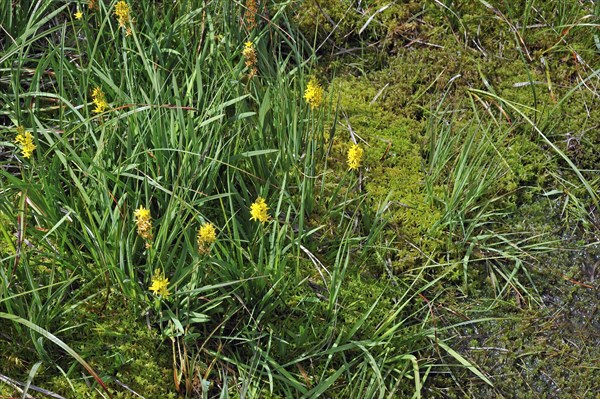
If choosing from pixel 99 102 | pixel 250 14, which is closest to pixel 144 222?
pixel 99 102

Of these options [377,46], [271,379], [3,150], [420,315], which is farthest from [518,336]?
[3,150]

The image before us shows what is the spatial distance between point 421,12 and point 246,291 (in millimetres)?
1833

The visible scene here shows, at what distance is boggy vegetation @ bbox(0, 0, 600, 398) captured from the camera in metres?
2.45

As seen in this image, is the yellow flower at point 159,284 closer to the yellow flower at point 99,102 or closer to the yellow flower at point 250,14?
the yellow flower at point 99,102

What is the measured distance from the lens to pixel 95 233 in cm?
239

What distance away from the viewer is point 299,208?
2.84m

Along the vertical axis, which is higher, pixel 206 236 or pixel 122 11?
pixel 122 11

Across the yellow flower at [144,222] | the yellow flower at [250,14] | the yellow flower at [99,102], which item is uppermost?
the yellow flower at [250,14]

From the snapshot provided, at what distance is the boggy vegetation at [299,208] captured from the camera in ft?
8.04

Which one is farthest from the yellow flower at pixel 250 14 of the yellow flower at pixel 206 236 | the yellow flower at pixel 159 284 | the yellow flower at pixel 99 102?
the yellow flower at pixel 159 284

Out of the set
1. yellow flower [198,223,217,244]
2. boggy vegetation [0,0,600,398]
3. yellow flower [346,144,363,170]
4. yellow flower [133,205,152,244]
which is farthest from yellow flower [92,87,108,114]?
yellow flower [346,144,363,170]

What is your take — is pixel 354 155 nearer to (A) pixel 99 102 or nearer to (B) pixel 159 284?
(B) pixel 159 284

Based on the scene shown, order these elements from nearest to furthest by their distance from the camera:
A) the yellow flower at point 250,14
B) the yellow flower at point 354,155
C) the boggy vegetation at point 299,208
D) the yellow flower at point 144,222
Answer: the yellow flower at point 144,222 → the boggy vegetation at point 299,208 → the yellow flower at point 354,155 → the yellow flower at point 250,14

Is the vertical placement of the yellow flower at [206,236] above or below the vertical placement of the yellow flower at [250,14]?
below
